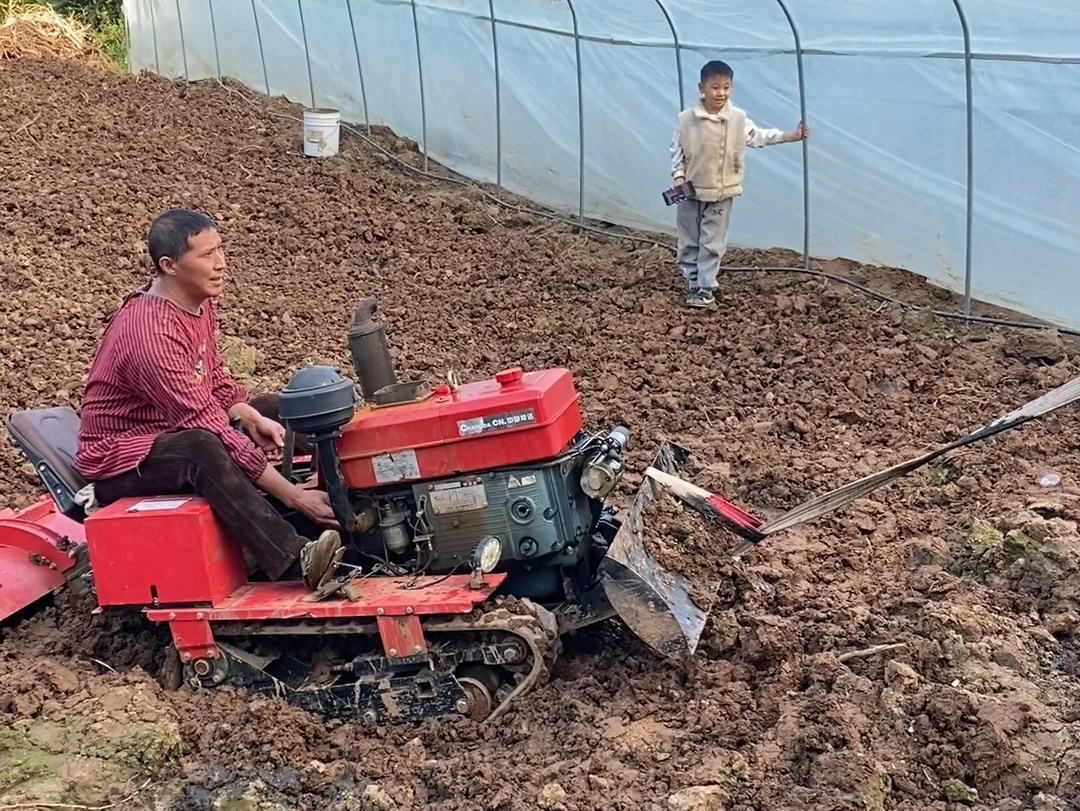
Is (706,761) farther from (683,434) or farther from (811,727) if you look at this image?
(683,434)

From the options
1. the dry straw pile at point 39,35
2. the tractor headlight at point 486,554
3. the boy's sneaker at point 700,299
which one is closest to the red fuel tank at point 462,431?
the tractor headlight at point 486,554

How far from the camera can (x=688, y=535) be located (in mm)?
4355

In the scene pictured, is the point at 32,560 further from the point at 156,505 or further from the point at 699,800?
the point at 699,800

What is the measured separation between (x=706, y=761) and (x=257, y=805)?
51.3 inches

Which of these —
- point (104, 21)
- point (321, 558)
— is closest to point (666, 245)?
point (321, 558)

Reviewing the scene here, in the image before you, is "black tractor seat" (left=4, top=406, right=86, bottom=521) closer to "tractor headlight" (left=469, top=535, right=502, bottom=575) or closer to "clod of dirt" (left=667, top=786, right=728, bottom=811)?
"tractor headlight" (left=469, top=535, right=502, bottom=575)

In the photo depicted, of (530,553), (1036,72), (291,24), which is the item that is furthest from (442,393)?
(291,24)

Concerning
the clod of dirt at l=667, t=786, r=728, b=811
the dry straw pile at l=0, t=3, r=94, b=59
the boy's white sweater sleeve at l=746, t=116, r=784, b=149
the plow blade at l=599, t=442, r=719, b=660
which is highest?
the dry straw pile at l=0, t=3, r=94, b=59

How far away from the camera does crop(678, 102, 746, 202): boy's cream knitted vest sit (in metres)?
8.69

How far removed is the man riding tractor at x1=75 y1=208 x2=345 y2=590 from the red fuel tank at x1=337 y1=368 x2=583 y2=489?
0.25m

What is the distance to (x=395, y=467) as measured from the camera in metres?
4.14

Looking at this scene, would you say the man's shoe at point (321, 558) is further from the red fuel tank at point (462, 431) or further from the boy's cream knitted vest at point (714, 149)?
the boy's cream knitted vest at point (714, 149)

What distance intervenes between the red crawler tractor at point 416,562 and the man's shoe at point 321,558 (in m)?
0.05

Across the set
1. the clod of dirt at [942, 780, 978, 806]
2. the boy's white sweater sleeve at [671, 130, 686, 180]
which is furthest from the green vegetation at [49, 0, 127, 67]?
the clod of dirt at [942, 780, 978, 806]
